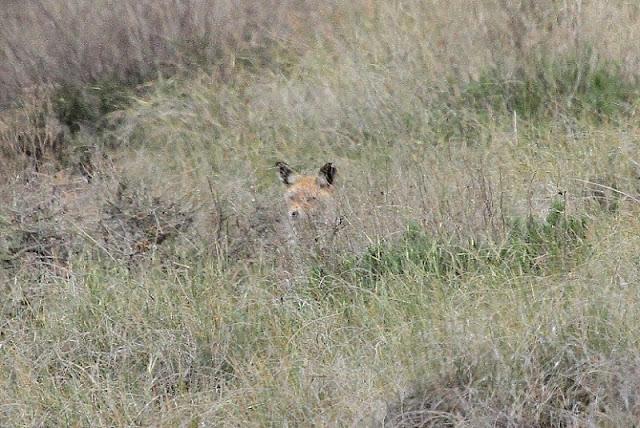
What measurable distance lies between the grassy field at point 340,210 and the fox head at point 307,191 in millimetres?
140

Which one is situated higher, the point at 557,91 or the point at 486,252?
the point at 486,252

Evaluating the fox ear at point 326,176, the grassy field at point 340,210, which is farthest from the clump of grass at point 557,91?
the fox ear at point 326,176

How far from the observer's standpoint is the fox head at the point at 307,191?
22.9 ft

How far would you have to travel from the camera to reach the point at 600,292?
Answer: 484 centimetres

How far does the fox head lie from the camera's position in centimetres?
697

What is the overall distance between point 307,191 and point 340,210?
829mm

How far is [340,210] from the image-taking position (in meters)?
6.80

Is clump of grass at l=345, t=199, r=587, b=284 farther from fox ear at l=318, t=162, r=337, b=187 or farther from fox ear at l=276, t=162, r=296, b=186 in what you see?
fox ear at l=276, t=162, r=296, b=186

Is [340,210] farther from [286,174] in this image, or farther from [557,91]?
[557,91]

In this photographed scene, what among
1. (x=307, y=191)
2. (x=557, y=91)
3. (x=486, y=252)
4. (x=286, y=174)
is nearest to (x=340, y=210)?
(x=307, y=191)

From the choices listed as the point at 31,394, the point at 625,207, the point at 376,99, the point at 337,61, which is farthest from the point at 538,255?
the point at 337,61

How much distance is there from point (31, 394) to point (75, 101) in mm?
5879

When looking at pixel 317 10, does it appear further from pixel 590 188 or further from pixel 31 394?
pixel 31 394

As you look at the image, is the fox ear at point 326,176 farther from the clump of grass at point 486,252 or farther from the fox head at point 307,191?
the clump of grass at point 486,252
